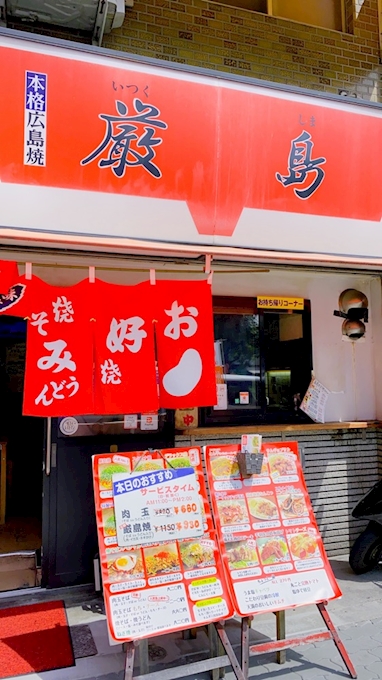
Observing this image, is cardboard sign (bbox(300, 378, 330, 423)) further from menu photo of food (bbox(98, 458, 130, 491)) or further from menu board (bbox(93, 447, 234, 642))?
menu photo of food (bbox(98, 458, 130, 491))

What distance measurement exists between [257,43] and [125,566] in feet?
21.7

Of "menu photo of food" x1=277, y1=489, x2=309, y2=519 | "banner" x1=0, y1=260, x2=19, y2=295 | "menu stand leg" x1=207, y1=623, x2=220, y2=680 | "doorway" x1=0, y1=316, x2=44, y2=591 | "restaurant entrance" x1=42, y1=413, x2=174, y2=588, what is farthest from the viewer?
"doorway" x1=0, y1=316, x2=44, y2=591

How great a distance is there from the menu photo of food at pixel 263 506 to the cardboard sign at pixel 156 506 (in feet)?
1.60

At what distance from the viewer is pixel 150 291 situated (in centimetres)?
448

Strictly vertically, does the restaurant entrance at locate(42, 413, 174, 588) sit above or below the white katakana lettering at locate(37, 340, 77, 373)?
below

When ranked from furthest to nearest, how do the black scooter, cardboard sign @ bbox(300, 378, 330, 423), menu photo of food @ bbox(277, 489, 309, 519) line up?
cardboard sign @ bbox(300, 378, 330, 423) < the black scooter < menu photo of food @ bbox(277, 489, 309, 519)

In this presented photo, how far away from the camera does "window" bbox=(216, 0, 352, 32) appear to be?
6.73m

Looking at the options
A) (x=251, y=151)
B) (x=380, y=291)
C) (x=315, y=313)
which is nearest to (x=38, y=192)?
(x=251, y=151)

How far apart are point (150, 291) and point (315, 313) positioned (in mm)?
2890

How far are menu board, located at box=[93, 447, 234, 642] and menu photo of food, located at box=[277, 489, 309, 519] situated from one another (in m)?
0.68

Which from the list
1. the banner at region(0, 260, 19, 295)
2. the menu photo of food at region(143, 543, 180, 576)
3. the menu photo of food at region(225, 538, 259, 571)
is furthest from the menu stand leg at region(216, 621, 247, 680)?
the banner at region(0, 260, 19, 295)

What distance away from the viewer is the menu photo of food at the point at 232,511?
4.05 meters

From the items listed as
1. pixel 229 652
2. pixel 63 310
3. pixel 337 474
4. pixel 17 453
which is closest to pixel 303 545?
pixel 229 652

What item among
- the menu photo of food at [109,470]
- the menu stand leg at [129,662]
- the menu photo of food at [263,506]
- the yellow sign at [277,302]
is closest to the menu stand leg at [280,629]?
the menu photo of food at [263,506]
